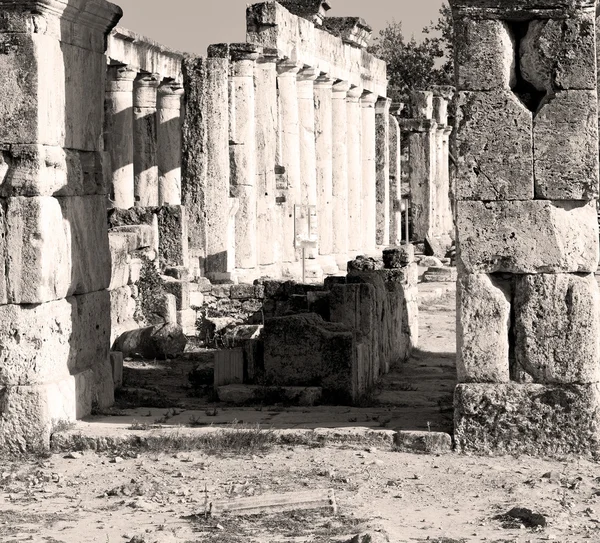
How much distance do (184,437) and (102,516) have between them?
4.99 feet

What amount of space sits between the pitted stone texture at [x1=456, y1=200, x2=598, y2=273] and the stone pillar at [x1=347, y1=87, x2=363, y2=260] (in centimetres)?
2148

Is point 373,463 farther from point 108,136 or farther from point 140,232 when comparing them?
point 108,136

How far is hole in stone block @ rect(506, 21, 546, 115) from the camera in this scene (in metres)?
9.44

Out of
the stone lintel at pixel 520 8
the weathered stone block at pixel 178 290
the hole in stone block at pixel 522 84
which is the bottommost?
the weathered stone block at pixel 178 290

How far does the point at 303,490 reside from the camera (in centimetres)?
841

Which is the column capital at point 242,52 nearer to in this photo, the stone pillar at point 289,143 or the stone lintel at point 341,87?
the stone pillar at point 289,143

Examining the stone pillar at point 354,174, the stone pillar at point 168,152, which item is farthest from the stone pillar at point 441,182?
the stone pillar at point 168,152

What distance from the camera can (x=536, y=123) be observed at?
9.32 meters

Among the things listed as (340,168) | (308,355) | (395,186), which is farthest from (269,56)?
(395,186)

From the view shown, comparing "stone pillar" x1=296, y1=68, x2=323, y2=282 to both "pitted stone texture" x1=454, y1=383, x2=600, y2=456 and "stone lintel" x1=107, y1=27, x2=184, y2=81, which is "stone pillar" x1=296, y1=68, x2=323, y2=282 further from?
"pitted stone texture" x1=454, y1=383, x2=600, y2=456

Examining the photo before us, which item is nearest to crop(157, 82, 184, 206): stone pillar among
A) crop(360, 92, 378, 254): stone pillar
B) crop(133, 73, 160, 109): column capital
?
crop(133, 73, 160, 109): column capital

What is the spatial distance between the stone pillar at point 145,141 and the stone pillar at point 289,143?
3.19 m

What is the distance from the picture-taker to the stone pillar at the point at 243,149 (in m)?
22.9

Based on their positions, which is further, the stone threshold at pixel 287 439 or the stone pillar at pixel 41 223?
the stone pillar at pixel 41 223
